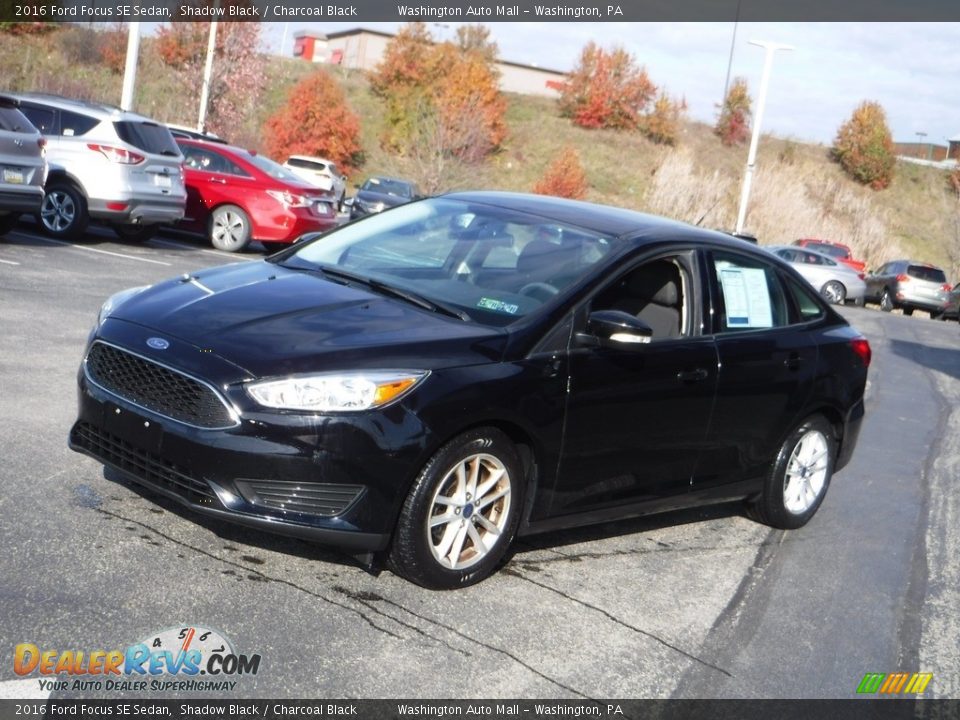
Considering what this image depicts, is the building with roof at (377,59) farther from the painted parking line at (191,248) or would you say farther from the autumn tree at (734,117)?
the painted parking line at (191,248)

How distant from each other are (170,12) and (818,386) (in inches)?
1681

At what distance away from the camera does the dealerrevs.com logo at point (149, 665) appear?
3803mm

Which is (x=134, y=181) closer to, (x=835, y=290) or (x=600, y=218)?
(x=600, y=218)

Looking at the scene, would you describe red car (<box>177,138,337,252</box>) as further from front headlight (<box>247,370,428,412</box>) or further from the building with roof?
the building with roof

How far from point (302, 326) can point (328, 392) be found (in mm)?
475

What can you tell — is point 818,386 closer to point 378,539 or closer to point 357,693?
point 378,539

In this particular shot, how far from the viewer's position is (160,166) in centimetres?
1664

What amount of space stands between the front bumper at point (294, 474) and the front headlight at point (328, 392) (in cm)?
6

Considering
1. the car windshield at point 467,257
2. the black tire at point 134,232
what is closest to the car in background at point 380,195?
the black tire at point 134,232

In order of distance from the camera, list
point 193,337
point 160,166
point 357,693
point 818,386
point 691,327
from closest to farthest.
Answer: point 357,693 < point 193,337 < point 691,327 < point 818,386 < point 160,166

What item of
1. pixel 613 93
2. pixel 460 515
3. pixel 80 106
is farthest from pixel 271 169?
pixel 613 93

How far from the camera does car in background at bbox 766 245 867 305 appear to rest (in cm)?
3328

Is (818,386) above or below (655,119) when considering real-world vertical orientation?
below

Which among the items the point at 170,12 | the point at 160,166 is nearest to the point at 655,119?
the point at 170,12
